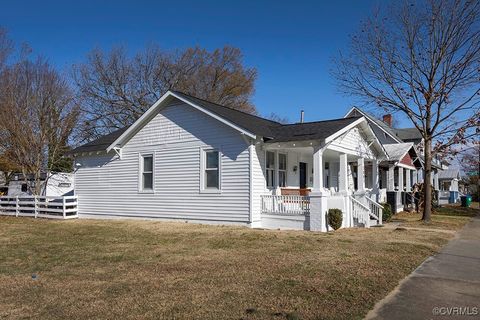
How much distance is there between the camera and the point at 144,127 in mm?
18250

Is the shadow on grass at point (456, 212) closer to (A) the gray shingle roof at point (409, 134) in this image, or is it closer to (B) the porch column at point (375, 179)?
(B) the porch column at point (375, 179)

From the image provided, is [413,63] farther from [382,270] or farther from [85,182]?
[85,182]

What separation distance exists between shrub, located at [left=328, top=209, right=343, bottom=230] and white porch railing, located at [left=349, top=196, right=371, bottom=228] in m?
1.95

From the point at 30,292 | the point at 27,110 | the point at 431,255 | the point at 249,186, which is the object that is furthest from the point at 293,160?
the point at 27,110

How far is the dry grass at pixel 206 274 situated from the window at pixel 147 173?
17.4 ft

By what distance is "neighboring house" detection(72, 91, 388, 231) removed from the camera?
1463 cm

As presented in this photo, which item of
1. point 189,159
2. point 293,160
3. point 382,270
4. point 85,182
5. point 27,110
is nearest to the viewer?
point 382,270

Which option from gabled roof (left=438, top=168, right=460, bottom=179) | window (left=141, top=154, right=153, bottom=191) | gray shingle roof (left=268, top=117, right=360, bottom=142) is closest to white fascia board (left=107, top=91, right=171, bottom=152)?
window (left=141, top=154, right=153, bottom=191)

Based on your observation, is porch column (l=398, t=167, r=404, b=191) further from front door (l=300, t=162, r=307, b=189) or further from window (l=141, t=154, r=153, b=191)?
window (l=141, t=154, r=153, b=191)

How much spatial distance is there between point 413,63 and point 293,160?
6893mm
